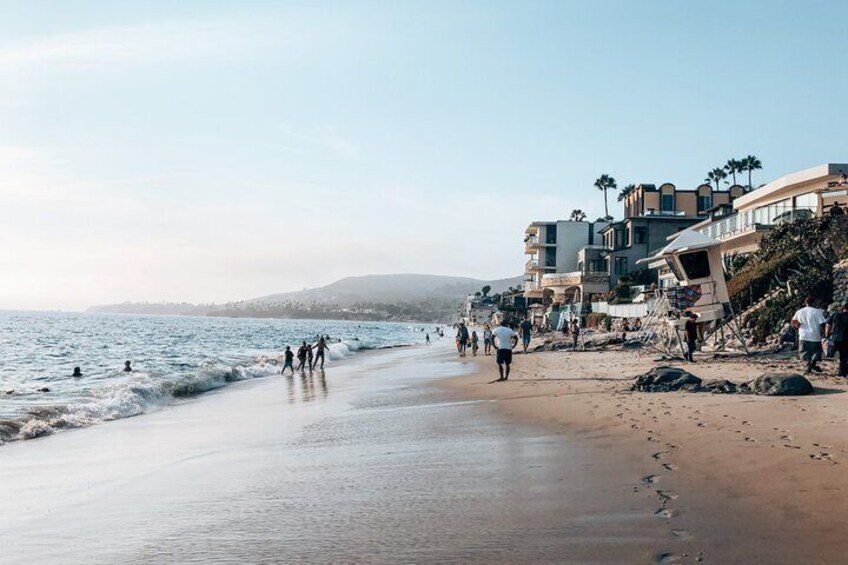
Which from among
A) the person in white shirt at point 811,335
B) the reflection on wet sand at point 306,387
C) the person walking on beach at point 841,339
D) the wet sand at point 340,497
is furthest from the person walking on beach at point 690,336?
the reflection on wet sand at point 306,387

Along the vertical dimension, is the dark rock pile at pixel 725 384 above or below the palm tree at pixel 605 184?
below

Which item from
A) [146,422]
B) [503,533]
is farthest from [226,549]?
[146,422]

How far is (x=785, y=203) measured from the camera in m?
38.3

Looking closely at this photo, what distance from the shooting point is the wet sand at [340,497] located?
5.38 meters

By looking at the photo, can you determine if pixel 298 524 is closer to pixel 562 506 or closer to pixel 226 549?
pixel 226 549

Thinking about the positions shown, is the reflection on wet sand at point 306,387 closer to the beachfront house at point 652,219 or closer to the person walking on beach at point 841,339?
the person walking on beach at point 841,339

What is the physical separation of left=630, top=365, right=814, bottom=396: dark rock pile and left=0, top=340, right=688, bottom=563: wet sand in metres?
3.60

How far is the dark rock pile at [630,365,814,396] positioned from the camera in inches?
492

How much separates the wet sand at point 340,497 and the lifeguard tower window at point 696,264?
14197mm

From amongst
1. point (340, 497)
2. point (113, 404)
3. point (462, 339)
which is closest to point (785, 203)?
point (462, 339)

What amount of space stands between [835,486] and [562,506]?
7.82ft

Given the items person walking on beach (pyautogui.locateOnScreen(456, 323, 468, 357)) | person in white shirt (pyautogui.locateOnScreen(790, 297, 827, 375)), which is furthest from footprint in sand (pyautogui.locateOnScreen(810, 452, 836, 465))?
person walking on beach (pyautogui.locateOnScreen(456, 323, 468, 357))

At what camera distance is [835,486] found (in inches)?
246

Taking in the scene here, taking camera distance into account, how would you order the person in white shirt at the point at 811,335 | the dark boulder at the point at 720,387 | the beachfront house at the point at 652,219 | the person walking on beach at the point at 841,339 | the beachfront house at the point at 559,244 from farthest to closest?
the beachfront house at the point at 559,244
the beachfront house at the point at 652,219
the person in white shirt at the point at 811,335
the person walking on beach at the point at 841,339
the dark boulder at the point at 720,387
